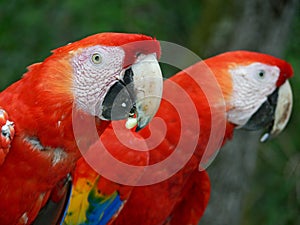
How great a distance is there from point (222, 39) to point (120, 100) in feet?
5.66

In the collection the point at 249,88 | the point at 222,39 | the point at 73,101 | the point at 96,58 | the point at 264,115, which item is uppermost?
the point at 96,58

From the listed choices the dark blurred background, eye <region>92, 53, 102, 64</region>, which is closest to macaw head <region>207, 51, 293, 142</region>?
eye <region>92, 53, 102, 64</region>

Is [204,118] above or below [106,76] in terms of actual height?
below

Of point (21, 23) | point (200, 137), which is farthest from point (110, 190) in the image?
point (21, 23)

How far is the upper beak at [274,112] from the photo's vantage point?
7.32ft

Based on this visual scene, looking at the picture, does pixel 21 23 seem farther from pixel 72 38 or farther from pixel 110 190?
pixel 110 190

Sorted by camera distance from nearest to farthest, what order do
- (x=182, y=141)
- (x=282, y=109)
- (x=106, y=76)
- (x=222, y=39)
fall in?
(x=106, y=76) → (x=182, y=141) → (x=282, y=109) → (x=222, y=39)

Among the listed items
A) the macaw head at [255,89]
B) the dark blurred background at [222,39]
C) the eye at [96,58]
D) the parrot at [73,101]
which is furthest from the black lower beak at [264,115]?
the dark blurred background at [222,39]

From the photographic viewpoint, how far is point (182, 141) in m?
2.04

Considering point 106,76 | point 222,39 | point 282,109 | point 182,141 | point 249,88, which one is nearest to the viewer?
point 106,76

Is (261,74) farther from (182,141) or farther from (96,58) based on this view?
(96,58)

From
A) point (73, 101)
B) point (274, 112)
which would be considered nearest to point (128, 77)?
point (73, 101)

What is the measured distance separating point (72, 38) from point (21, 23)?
41cm

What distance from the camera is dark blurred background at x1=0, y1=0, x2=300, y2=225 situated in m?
3.17
